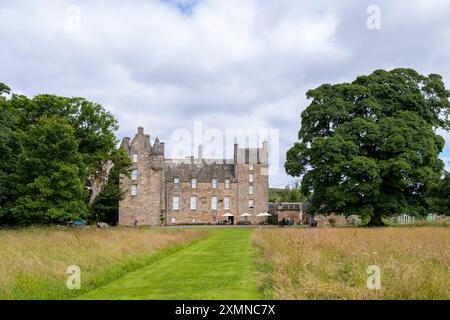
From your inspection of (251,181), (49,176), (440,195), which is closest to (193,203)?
(251,181)

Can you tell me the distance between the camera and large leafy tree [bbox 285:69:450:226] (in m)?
37.8

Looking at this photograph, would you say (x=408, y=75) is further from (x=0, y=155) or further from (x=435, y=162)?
(x=0, y=155)

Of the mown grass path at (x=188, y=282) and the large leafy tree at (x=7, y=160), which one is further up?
the large leafy tree at (x=7, y=160)

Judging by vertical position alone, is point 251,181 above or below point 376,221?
above

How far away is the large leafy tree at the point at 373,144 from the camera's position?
3775 cm

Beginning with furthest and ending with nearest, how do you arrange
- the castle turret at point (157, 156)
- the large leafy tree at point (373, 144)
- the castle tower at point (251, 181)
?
1. the castle tower at point (251, 181)
2. the castle turret at point (157, 156)
3. the large leafy tree at point (373, 144)

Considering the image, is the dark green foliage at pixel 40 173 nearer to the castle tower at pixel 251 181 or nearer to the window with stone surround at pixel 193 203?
the window with stone surround at pixel 193 203

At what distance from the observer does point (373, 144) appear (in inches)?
1569

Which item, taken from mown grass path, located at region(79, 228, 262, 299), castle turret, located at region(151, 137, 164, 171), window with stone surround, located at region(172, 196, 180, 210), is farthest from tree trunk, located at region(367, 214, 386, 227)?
window with stone surround, located at region(172, 196, 180, 210)

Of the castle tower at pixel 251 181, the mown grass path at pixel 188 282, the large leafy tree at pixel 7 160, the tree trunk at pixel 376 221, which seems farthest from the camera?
the castle tower at pixel 251 181

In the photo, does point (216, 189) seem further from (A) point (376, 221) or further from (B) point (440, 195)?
(B) point (440, 195)

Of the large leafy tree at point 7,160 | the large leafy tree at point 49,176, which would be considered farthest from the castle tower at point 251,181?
the large leafy tree at point 49,176

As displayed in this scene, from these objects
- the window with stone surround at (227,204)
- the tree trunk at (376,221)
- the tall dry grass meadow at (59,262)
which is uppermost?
the window with stone surround at (227,204)

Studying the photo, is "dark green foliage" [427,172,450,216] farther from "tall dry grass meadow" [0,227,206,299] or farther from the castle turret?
the castle turret
